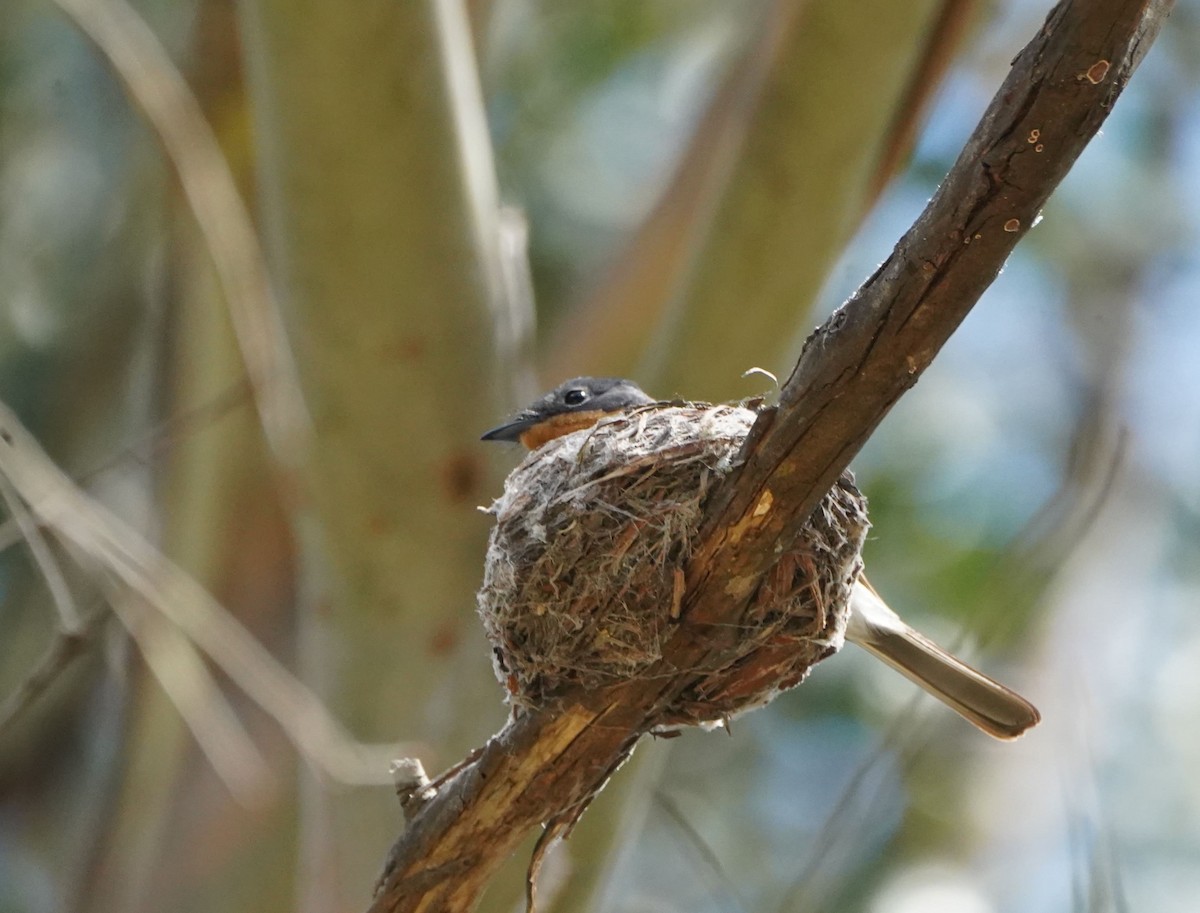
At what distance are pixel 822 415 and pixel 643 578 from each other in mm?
660

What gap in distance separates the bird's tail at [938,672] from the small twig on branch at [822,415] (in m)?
0.88

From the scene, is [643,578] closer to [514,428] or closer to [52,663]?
[52,663]

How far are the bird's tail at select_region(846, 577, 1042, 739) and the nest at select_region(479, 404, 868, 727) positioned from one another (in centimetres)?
59

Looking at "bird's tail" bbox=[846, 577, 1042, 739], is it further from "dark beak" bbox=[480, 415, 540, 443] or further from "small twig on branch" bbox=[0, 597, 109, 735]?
"small twig on branch" bbox=[0, 597, 109, 735]

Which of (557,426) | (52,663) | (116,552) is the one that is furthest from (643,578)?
(557,426)

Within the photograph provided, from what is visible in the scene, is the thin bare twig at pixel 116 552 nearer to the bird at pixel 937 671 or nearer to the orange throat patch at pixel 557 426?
the bird at pixel 937 671

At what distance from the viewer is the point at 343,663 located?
18.1 feet

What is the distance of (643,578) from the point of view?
3084mm

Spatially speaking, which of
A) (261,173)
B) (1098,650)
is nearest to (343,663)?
(261,173)

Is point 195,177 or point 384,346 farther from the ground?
point 195,177

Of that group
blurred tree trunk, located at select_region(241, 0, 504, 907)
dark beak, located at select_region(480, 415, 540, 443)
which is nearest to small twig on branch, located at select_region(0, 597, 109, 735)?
dark beak, located at select_region(480, 415, 540, 443)

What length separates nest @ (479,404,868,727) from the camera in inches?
121

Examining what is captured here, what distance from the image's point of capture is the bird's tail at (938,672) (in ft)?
12.4

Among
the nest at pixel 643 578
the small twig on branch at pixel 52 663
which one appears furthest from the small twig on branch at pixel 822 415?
the small twig on branch at pixel 52 663
